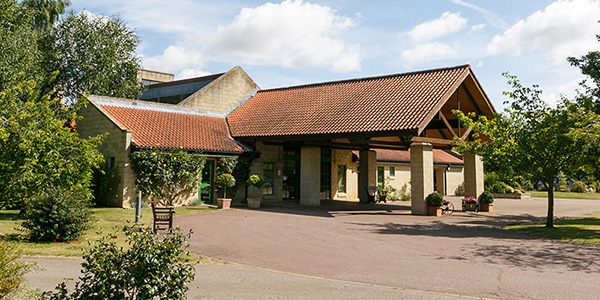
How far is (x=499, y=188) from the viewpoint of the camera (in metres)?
35.8

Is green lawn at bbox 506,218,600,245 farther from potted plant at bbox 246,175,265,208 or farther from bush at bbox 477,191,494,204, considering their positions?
potted plant at bbox 246,175,265,208

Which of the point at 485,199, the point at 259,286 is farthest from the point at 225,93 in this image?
the point at 259,286

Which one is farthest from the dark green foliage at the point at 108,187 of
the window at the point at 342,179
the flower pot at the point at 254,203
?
the window at the point at 342,179

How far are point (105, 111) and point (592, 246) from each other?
2026cm

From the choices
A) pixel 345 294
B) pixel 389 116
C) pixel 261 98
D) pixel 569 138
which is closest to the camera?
pixel 345 294

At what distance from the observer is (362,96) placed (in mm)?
22750

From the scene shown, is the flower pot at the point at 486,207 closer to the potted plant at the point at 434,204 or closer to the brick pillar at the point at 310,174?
→ the potted plant at the point at 434,204

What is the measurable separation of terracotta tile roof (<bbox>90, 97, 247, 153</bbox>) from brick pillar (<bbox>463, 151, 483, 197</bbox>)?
1217cm

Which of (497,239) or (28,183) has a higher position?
(28,183)

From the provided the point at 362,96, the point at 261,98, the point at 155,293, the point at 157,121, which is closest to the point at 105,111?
the point at 157,121

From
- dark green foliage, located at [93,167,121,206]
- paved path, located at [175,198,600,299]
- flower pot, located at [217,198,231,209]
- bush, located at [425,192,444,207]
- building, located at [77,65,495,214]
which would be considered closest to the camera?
paved path, located at [175,198,600,299]

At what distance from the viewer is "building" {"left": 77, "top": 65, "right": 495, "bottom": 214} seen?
1906 centimetres

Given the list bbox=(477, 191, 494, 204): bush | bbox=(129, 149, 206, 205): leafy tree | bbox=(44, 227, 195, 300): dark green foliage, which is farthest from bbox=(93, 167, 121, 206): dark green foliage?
bbox=(477, 191, 494, 204): bush

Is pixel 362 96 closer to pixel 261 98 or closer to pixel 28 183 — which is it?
pixel 261 98
